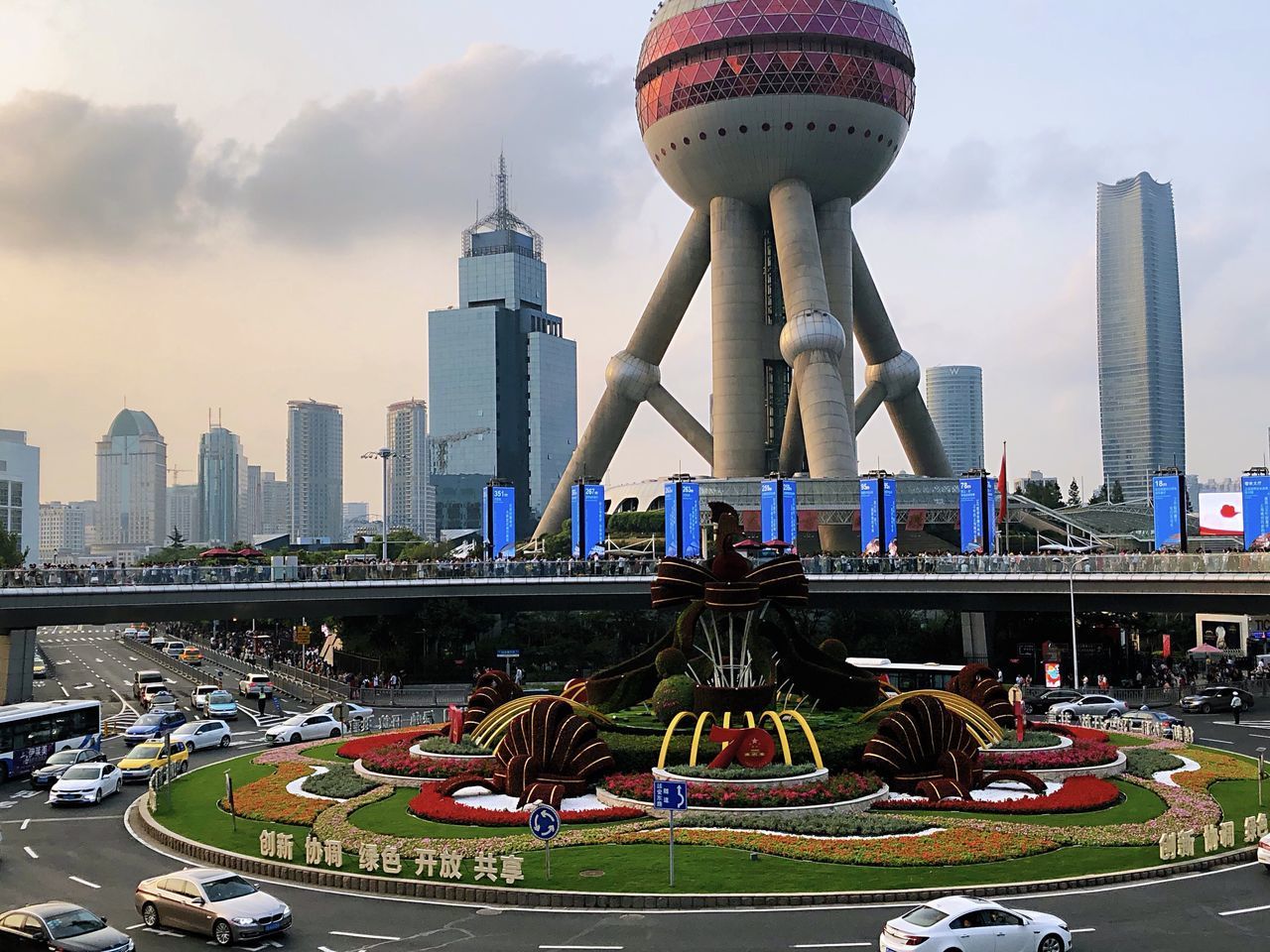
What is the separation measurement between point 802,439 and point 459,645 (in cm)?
4296

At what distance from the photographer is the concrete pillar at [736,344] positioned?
9862 cm

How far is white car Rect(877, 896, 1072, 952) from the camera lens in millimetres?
18281

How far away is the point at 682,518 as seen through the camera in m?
68.9

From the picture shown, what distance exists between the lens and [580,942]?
19984 mm

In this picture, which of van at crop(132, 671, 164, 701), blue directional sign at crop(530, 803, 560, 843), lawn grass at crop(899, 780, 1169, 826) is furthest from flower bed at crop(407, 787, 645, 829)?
van at crop(132, 671, 164, 701)

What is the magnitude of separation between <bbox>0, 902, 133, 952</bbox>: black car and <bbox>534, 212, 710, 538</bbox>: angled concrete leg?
270ft

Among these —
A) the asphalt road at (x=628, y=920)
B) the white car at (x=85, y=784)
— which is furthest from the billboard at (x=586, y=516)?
the asphalt road at (x=628, y=920)

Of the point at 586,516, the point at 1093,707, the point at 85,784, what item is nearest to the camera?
the point at 85,784

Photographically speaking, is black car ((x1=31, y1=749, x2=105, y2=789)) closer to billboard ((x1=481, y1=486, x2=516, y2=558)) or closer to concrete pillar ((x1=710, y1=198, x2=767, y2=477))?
billboard ((x1=481, y1=486, x2=516, y2=558))

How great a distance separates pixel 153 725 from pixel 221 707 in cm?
675

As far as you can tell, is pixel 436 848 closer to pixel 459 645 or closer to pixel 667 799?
pixel 667 799

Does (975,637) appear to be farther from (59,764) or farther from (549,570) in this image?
(59,764)

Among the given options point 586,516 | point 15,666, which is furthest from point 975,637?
point 15,666

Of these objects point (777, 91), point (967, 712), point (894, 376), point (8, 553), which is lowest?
point (967, 712)
